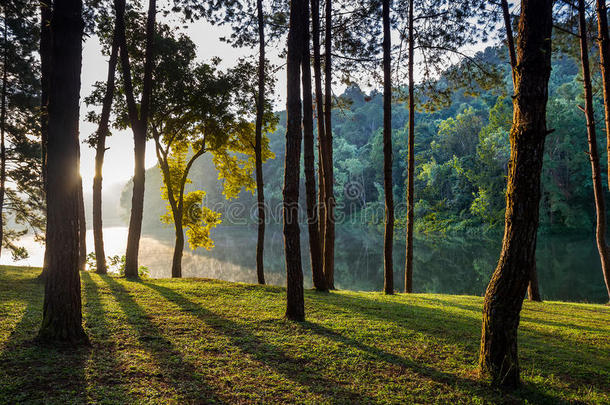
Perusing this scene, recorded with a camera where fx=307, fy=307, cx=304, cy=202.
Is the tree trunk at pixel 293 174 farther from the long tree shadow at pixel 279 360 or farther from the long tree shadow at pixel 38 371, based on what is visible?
the long tree shadow at pixel 38 371

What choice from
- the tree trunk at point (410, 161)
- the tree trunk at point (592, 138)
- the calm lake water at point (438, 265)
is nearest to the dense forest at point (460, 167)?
the tree trunk at point (410, 161)

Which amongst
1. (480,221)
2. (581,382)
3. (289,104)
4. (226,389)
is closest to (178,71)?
(289,104)

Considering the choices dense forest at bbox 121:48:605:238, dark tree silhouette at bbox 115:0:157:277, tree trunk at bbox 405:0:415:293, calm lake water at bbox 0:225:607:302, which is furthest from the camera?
dense forest at bbox 121:48:605:238

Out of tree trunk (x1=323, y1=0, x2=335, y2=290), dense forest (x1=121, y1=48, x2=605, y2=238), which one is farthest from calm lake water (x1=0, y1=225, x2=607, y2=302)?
tree trunk (x1=323, y1=0, x2=335, y2=290)

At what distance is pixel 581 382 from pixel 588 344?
82.3 inches

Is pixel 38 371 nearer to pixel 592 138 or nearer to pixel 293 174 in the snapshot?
pixel 293 174

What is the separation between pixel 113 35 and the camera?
37.6ft

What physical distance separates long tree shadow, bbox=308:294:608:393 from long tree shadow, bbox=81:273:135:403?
13.4ft

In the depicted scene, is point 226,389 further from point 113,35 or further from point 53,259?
point 113,35

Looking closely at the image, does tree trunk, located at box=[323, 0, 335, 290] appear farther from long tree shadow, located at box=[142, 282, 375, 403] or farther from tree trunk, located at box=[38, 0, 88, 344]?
tree trunk, located at box=[38, 0, 88, 344]

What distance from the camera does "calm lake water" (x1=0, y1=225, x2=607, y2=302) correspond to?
57.2 ft

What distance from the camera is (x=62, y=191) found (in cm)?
387

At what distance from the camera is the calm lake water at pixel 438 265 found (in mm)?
17431

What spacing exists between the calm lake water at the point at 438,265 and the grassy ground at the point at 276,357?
1259cm
